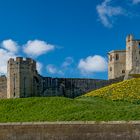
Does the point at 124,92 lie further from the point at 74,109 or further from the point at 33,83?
the point at 74,109

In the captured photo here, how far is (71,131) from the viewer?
35000 millimetres

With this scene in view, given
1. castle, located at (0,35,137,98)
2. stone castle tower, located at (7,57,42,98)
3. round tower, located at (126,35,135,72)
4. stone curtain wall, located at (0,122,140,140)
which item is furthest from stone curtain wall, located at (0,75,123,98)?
Result: stone curtain wall, located at (0,122,140,140)

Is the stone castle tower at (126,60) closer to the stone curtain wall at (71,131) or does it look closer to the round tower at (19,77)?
the round tower at (19,77)

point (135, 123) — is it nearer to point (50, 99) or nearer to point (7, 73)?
point (50, 99)

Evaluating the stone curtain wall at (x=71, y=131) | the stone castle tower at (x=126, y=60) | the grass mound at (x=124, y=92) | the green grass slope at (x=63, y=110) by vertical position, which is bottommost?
the stone curtain wall at (x=71, y=131)

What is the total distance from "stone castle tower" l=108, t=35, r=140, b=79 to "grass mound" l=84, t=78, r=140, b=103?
16612mm

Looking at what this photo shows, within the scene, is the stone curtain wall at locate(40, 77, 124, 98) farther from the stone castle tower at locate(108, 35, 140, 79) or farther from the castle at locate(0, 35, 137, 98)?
the stone castle tower at locate(108, 35, 140, 79)

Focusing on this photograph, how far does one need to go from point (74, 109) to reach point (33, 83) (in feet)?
58.4

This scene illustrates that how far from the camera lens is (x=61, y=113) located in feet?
129

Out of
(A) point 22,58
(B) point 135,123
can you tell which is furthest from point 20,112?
(A) point 22,58

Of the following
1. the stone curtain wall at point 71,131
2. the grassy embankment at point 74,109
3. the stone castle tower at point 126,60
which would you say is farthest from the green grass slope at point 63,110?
the stone castle tower at point 126,60

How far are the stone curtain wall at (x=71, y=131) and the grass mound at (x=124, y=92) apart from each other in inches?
451

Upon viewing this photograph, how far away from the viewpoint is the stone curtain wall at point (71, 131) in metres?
34.0

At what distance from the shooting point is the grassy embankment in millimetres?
37219
